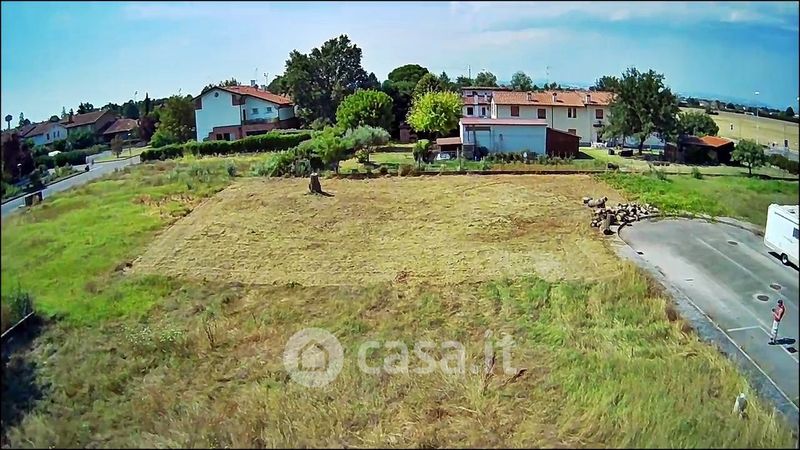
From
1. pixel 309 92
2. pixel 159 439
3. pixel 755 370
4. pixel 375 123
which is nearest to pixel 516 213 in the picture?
pixel 755 370

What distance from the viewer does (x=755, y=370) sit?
10.5 feet

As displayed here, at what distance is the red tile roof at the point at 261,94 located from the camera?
1772 cm

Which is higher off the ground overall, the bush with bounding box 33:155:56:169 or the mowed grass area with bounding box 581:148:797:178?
the bush with bounding box 33:155:56:169

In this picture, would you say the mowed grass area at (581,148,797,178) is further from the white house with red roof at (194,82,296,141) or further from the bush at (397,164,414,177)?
the white house with red roof at (194,82,296,141)

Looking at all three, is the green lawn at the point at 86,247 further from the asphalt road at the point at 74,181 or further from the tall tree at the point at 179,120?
the tall tree at the point at 179,120

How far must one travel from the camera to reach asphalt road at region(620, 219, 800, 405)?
3.49 meters

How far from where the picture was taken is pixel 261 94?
19.1 meters

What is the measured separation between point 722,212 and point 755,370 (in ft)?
13.0

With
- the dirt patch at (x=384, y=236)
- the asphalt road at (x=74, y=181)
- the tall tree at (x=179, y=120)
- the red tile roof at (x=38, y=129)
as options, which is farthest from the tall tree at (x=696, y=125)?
the red tile roof at (x=38, y=129)

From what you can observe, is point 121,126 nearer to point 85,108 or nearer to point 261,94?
point 85,108

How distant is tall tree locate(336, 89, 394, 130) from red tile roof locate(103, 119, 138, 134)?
8390mm

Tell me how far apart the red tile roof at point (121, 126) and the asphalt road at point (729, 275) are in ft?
19.9

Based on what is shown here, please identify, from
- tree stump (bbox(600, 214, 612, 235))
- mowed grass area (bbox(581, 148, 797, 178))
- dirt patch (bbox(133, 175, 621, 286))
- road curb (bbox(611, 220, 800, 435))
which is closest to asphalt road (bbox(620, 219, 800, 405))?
road curb (bbox(611, 220, 800, 435))

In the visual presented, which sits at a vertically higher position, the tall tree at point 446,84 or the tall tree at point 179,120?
the tall tree at point 446,84
